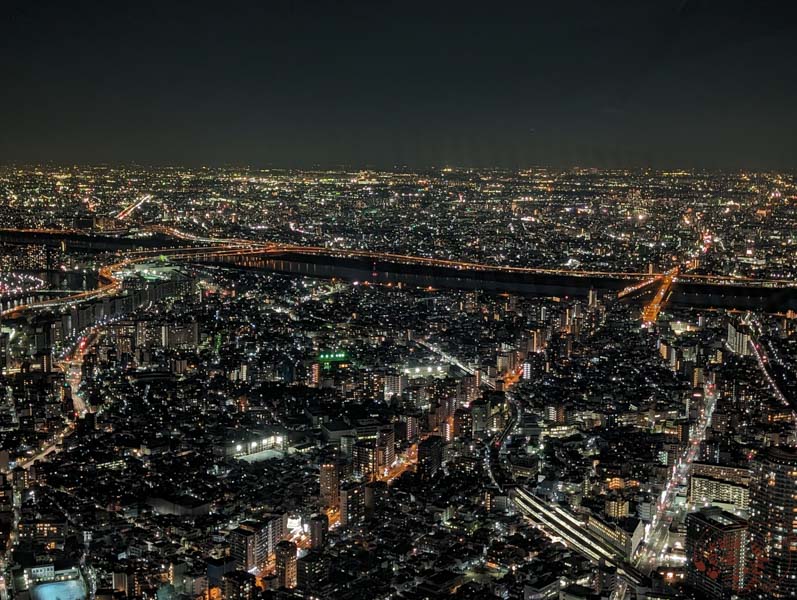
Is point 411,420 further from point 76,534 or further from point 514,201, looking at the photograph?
point 514,201

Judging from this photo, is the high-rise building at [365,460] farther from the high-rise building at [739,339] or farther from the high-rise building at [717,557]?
the high-rise building at [739,339]

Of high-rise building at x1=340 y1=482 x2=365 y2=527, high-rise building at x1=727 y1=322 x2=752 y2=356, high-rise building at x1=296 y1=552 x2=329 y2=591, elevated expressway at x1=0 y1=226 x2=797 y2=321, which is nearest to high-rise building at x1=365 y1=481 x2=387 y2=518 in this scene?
high-rise building at x1=340 y1=482 x2=365 y2=527

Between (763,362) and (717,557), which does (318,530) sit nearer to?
(717,557)

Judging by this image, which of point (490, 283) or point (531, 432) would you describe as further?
point (490, 283)

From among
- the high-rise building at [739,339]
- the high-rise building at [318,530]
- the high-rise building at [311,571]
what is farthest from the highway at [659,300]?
the high-rise building at [311,571]

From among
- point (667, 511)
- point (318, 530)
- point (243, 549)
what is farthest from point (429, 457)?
point (243, 549)

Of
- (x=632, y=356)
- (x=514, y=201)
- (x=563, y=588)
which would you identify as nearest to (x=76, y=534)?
(x=563, y=588)
